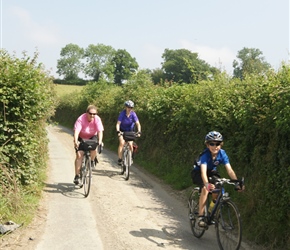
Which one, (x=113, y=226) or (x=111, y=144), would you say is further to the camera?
(x=111, y=144)

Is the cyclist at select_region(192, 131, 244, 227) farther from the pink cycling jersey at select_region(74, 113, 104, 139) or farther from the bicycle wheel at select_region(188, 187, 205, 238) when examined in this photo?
the pink cycling jersey at select_region(74, 113, 104, 139)

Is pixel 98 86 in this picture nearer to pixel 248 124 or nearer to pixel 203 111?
pixel 203 111

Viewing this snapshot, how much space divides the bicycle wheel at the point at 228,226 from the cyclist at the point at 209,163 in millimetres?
335

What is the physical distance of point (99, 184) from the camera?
32.7 feet

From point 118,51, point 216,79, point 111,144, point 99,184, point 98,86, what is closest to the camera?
point 99,184

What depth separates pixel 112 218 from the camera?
7.14 metres

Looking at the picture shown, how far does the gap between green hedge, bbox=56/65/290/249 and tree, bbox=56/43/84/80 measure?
318 ft

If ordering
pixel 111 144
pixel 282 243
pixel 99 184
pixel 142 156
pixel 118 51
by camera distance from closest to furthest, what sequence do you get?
1. pixel 282 243
2. pixel 99 184
3. pixel 142 156
4. pixel 111 144
5. pixel 118 51

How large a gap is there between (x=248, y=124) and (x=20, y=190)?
489cm

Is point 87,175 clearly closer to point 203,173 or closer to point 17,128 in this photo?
point 17,128

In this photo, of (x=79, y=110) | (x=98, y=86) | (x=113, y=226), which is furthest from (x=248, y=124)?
(x=79, y=110)

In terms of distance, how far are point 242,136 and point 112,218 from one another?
127 inches

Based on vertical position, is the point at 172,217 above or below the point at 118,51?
below

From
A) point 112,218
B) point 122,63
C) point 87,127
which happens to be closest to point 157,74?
point 122,63
